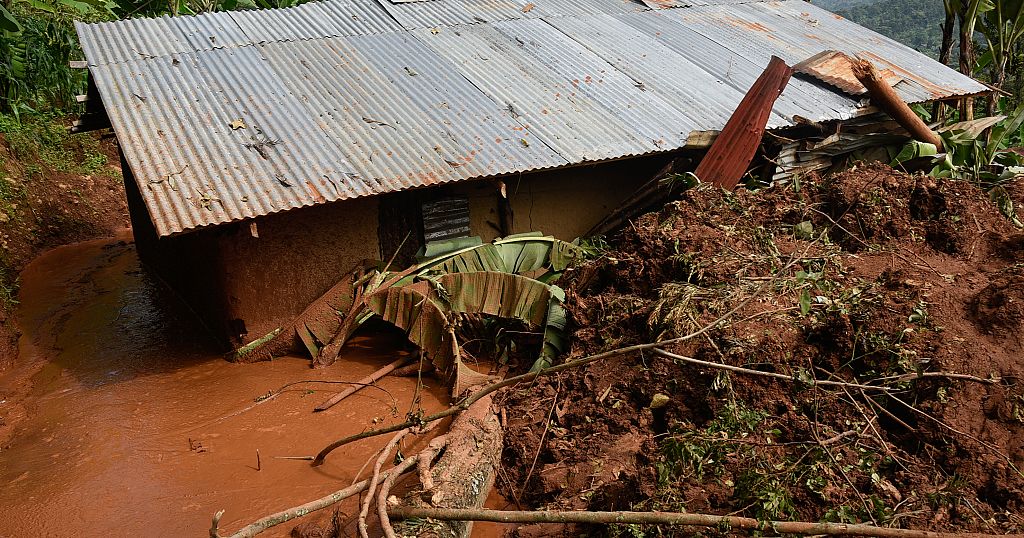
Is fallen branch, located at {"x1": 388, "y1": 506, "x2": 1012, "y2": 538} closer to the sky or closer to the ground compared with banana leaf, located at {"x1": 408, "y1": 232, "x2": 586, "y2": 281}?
closer to the sky

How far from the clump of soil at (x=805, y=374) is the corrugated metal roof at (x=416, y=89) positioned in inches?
80.2

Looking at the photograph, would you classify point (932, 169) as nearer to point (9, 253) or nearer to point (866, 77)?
point (866, 77)

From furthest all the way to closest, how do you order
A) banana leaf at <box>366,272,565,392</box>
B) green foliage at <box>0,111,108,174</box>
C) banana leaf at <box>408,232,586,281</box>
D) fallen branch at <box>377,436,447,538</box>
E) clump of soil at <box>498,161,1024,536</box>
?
green foliage at <box>0,111,108,174</box> → banana leaf at <box>408,232,586,281</box> → banana leaf at <box>366,272,565,392</box> → clump of soil at <box>498,161,1024,536</box> → fallen branch at <box>377,436,447,538</box>

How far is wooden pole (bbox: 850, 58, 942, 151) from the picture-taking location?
8.08 meters

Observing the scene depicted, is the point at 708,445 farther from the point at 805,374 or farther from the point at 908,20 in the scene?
the point at 908,20

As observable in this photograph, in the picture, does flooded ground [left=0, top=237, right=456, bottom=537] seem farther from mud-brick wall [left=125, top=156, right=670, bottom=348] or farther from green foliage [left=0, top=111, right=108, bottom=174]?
green foliage [left=0, top=111, right=108, bottom=174]

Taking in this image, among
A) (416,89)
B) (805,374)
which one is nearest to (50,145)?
(416,89)

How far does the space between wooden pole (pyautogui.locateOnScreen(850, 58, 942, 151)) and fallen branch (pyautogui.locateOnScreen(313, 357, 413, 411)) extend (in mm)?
5844

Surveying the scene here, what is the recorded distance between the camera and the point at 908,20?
29.0m

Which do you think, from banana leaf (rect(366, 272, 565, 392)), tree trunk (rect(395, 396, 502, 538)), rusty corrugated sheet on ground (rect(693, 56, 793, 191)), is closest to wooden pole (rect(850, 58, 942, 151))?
rusty corrugated sheet on ground (rect(693, 56, 793, 191))

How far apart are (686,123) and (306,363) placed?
4926mm

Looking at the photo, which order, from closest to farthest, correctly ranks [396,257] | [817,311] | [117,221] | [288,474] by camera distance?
[817,311] → [288,474] → [396,257] → [117,221]

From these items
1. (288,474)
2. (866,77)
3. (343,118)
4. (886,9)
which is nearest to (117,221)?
(343,118)

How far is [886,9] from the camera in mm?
31125
